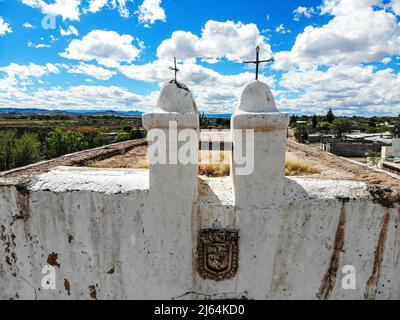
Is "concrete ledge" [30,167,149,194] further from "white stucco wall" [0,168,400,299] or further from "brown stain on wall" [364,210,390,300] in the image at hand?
"brown stain on wall" [364,210,390,300]

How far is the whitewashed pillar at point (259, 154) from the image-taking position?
3.30m

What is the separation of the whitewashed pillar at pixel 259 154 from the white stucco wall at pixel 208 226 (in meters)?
0.17

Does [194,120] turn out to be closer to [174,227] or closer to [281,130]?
[281,130]

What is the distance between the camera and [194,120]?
3.37m

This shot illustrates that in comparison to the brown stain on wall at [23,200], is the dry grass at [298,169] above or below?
above

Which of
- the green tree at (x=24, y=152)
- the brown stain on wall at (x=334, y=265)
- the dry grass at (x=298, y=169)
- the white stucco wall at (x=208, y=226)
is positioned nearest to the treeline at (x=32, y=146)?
the green tree at (x=24, y=152)

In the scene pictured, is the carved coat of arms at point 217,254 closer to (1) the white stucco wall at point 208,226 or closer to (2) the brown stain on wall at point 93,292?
(1) the white stucco wall at point 208,226

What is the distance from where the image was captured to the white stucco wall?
343cm

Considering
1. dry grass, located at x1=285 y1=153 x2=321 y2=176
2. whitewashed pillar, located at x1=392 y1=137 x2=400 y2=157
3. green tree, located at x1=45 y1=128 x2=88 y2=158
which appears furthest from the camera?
green tree, located at x1=45 y1=128 x2=88 y2=158

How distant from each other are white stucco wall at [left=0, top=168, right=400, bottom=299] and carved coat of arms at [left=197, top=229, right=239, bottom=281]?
3.7 inches

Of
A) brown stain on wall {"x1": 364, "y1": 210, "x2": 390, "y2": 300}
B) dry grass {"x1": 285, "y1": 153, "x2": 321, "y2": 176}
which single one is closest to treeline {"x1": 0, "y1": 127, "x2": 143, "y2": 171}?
dry grass {"x1": 285, "y1": 153, "x2": 321, "y2": 176}

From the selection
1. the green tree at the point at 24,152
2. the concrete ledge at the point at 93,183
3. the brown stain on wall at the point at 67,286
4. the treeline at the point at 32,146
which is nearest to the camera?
the concrete ledge at the point at 93,183
